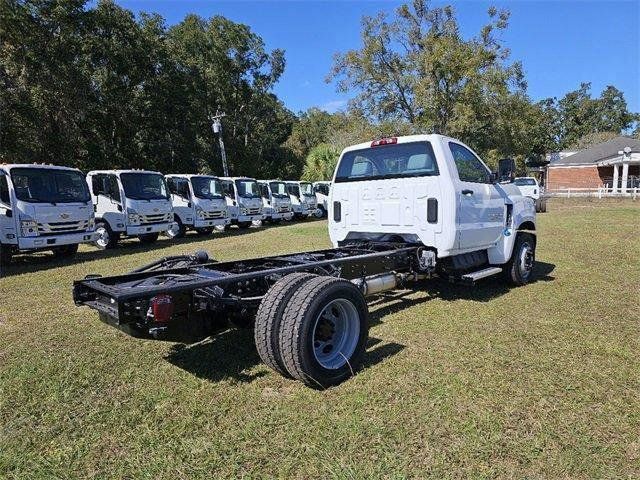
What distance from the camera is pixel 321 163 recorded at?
33875 mm

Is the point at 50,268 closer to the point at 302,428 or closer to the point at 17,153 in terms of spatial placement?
the point at 302,428

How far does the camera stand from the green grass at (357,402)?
266 centimetres

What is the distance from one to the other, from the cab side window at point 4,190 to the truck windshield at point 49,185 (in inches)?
5.9

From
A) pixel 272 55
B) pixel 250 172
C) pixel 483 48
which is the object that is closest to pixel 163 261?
pixel 483 48

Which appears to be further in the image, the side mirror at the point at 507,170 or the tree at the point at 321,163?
the tree at the point at 321,163

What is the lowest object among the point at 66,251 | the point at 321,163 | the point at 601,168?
the point at 66,251

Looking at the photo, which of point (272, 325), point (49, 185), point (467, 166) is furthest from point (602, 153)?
point (272, 325)

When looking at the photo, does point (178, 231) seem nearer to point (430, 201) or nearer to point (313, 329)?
point (430, 201)

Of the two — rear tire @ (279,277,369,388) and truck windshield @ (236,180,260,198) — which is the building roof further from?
rear tire @ (279,277,369,388)

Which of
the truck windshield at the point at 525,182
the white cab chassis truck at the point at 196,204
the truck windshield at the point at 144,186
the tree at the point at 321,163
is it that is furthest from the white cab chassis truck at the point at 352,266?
the tree at the point at 321,163

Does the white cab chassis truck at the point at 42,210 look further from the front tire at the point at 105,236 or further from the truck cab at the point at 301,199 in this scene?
the truck cab at the point at 301,199

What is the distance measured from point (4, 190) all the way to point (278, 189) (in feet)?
46.4

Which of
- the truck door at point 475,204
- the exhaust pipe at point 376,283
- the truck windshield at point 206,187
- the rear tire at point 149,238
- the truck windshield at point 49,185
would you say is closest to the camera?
the exhaust pipe at point 376,283

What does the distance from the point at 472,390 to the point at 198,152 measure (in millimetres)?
35053
